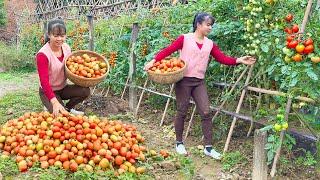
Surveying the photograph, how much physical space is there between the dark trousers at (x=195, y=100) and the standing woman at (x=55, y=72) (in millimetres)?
1359

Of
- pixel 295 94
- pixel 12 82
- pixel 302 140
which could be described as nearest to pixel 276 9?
pixel 295 94

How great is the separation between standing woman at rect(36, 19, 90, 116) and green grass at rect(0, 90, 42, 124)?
4.24 feet

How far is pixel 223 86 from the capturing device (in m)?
5.66

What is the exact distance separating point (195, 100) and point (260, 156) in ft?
4.45

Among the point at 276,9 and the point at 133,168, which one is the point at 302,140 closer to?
the point at 276,9

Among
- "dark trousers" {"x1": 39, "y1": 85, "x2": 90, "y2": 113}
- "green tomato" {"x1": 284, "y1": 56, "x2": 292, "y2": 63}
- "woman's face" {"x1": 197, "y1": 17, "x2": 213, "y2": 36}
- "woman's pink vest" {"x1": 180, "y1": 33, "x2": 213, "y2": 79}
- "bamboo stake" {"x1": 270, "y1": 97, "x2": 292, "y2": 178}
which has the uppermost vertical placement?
"green tomato" {"x1": 284, "y1": 56, "x2": 292, "y2": 63}

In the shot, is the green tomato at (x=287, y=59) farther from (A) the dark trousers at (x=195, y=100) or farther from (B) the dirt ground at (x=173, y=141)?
A: (A) the dark trousers at (x=195, y=100)

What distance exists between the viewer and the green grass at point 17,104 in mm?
7035

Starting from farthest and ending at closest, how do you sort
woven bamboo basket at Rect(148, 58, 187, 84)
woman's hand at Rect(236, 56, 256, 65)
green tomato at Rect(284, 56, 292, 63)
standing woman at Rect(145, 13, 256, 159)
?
standing woman at Rect(145, 13, 256, 159), woven bamboo basket at Rect(148, 58, 187, 84), woman's hand at Rect(236, 56, 256, 65), green tomato at Rect(284, 56, 292, 63)

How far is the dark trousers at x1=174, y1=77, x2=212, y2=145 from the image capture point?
5148mm

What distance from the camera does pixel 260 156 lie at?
4.09 meters

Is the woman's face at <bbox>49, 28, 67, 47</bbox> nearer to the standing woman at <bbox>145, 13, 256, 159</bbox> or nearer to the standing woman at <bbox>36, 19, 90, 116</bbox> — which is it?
the standing woman at <bbox>36, 19, 90, 116</bbox>

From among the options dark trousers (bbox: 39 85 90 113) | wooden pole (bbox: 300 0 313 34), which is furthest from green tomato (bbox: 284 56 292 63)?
dark trousers (bbox: 39 85 90 113)

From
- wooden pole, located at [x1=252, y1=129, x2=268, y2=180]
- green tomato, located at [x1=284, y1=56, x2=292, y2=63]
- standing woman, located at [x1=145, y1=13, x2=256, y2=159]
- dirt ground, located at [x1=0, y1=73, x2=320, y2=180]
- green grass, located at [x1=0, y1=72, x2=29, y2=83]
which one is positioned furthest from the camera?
green grass, located at [x1=0, y1=72, x2=29, y2=83]
